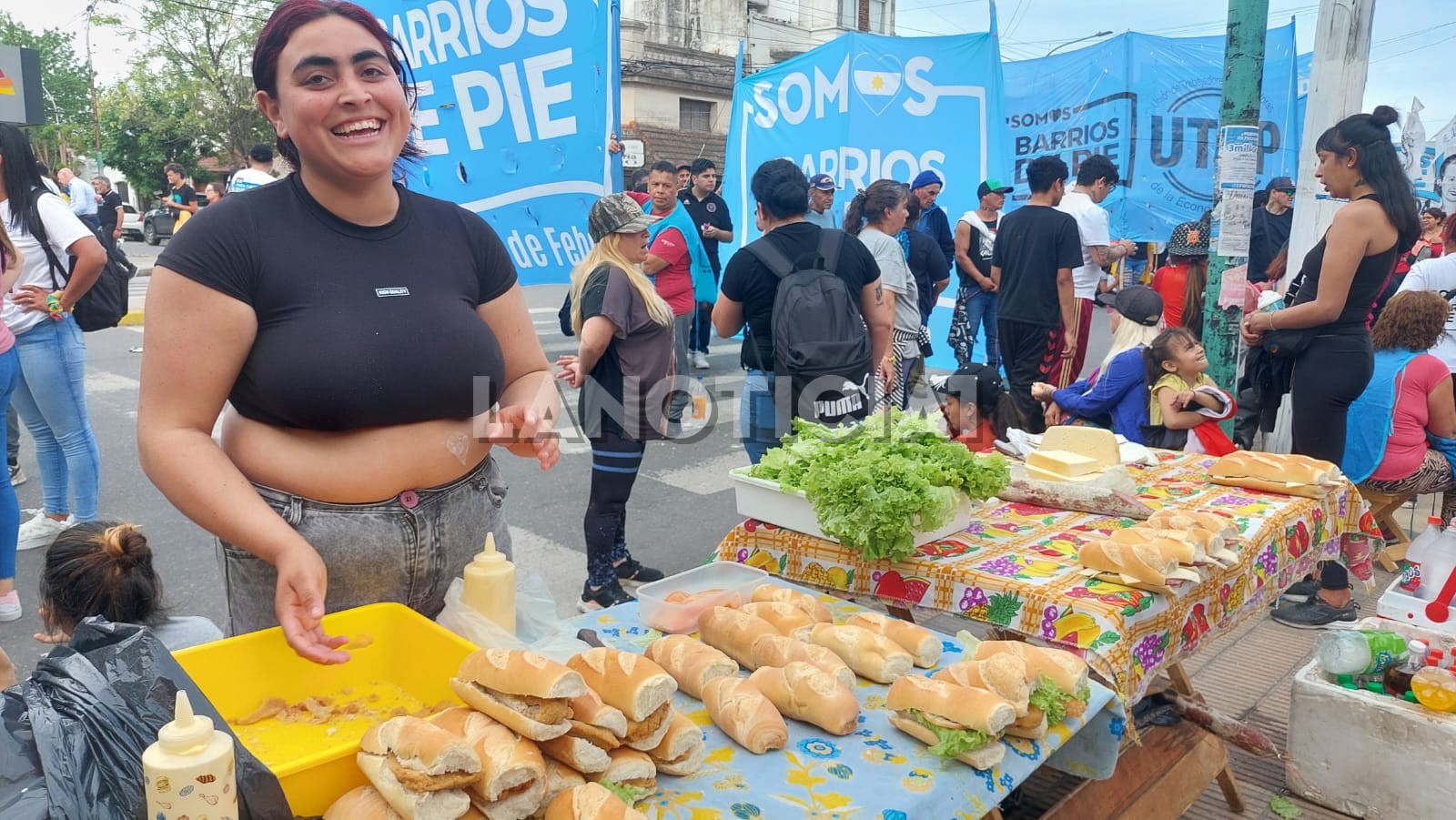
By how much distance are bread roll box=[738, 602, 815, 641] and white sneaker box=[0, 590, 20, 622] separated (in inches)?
144

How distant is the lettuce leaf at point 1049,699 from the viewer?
1.80 metres

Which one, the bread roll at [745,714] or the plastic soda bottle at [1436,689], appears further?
the plastic soda bottle at [1436,689]

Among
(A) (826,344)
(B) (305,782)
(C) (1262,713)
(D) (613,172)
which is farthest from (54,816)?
(D) (613,172)

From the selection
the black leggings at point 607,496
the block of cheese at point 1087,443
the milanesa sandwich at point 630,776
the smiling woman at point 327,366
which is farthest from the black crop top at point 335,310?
the black leggings at point 607,496

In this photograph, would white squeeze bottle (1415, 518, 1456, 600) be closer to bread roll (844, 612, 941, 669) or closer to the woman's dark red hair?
bread roll (844, 612, 941, 669)

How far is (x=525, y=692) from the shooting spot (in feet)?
4.45

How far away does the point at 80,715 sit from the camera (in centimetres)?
116

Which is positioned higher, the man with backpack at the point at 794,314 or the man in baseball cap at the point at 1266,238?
the man in baseball cap at the point at 1266,238

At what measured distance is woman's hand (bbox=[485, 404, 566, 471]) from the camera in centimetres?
183

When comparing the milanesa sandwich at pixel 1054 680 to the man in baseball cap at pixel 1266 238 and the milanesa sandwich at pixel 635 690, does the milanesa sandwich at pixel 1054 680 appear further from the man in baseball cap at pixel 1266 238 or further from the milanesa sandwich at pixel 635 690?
the man in baseball cap at pixel 1266 238

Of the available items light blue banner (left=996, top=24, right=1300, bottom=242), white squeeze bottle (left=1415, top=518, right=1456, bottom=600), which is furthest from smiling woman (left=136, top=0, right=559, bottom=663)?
light blue banner (left=996, top=24, right=1300, bottom=242)

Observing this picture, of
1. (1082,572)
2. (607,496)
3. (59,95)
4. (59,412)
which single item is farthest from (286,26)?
(59,95)

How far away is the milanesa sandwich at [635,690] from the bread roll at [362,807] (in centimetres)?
36

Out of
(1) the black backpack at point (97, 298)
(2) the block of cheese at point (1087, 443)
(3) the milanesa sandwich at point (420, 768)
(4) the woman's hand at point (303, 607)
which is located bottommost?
(3) the milanesa sandwich at point (420, 768)
